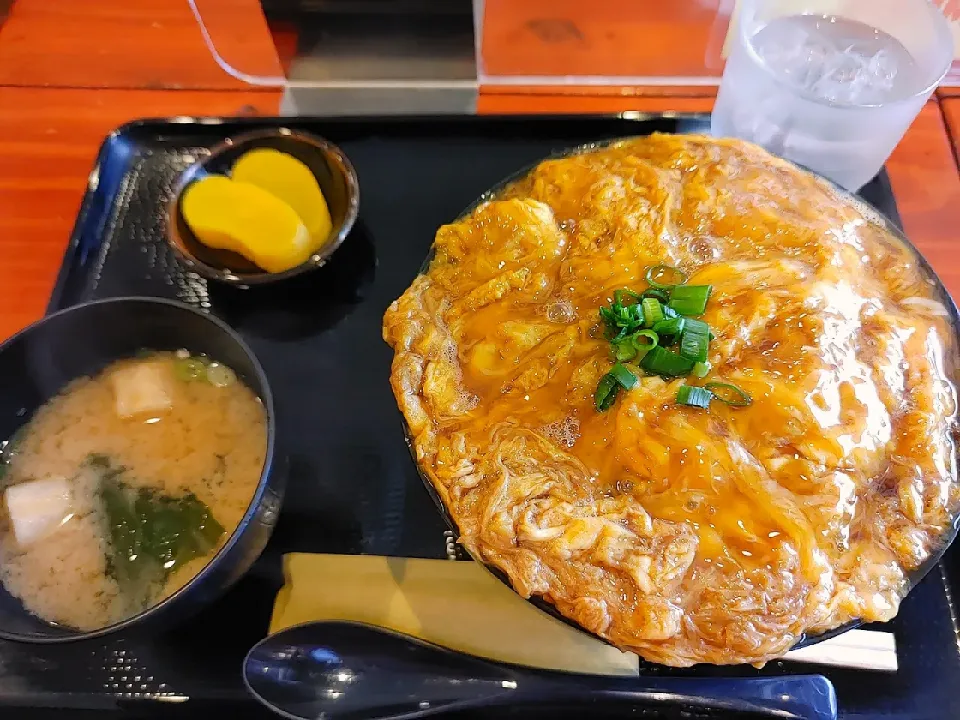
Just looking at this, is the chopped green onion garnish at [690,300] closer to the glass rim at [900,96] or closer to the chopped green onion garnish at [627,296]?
the chopped green onion garnish at [627,296]

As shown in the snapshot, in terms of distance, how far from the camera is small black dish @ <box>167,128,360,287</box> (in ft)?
6.72

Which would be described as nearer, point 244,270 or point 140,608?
point 140,608

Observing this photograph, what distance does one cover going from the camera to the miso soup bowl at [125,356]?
1.57m

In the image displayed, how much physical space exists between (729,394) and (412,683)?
0.93 metres

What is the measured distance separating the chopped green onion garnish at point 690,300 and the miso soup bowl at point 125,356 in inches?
37.5

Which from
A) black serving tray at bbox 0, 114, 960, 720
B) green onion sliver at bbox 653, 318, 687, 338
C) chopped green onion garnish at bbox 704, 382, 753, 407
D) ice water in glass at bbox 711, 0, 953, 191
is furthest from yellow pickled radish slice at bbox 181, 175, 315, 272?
ice water in glass at bbox 711, 0, 953, 191

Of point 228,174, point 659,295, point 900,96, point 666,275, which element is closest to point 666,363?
point 659,295

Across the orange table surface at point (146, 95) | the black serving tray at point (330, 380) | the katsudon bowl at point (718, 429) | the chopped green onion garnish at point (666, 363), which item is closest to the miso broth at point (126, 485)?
the black serving tray at point (330, 380)

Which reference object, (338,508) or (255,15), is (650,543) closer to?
(338,508)

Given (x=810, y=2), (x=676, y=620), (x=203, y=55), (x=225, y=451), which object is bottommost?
(x=225, y=451)

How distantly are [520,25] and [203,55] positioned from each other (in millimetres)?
1345

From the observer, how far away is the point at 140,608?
64.1 inches

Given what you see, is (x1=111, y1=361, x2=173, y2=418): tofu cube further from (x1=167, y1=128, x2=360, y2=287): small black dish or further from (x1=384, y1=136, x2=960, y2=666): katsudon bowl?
(x1=384, y1=136, x2=960, y2=666): katsudon bowl

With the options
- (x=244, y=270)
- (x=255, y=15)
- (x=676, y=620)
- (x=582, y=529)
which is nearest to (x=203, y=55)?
(x=255, y=15)
